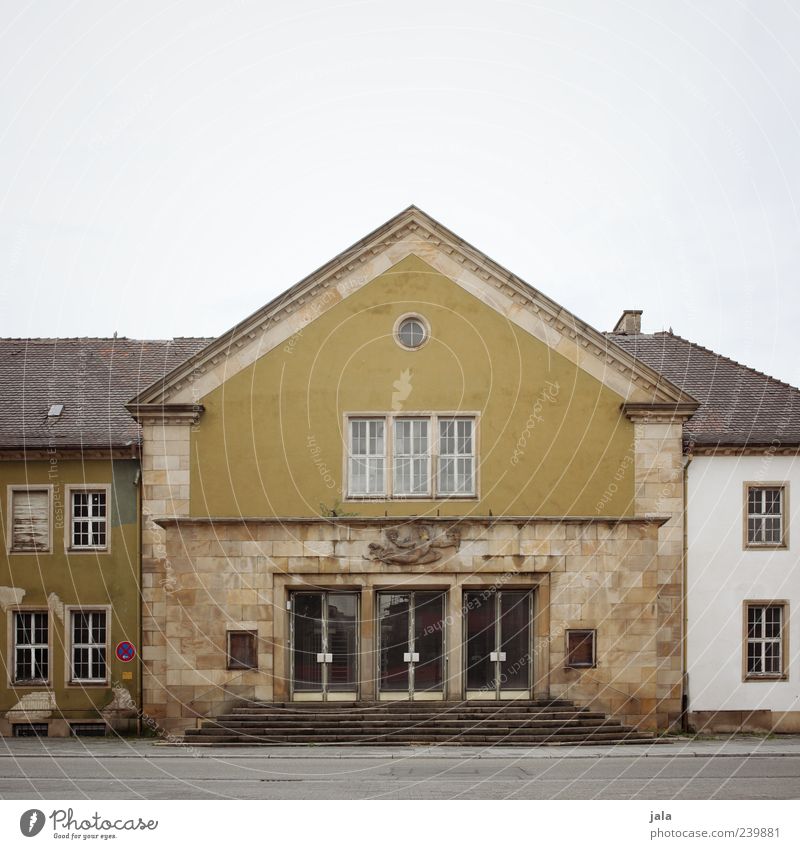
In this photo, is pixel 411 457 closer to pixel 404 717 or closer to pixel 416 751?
pixel 404 717

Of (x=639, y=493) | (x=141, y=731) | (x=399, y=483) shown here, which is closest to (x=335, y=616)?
(x=399, y=483)

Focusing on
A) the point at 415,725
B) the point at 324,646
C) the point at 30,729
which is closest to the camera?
the point at 415,725

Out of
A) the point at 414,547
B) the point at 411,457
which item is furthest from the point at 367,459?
the point at 414,547

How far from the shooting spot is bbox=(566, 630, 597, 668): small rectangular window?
1122 inches

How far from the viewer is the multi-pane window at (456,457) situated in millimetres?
29203

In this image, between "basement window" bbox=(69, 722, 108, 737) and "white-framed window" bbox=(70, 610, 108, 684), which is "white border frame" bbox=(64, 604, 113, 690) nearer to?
Answer: "white-framed window" bbox=(70, 610, 108, 684)

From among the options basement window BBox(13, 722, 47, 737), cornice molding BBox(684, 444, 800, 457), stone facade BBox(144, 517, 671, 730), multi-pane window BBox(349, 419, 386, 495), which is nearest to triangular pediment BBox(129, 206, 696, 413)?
cornice molding BBox(684, 444, 800, 457)

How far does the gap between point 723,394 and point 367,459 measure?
10177mm

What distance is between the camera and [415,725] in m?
27.4

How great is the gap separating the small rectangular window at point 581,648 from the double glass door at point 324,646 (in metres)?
4.95

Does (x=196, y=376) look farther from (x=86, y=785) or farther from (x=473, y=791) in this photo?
(x=473, y=791)

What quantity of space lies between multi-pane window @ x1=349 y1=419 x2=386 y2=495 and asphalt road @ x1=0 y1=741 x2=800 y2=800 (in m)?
6.45

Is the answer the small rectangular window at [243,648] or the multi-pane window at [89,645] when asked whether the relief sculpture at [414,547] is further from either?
the multi-pane window at [89,645]

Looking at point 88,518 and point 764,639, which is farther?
point 88,518
